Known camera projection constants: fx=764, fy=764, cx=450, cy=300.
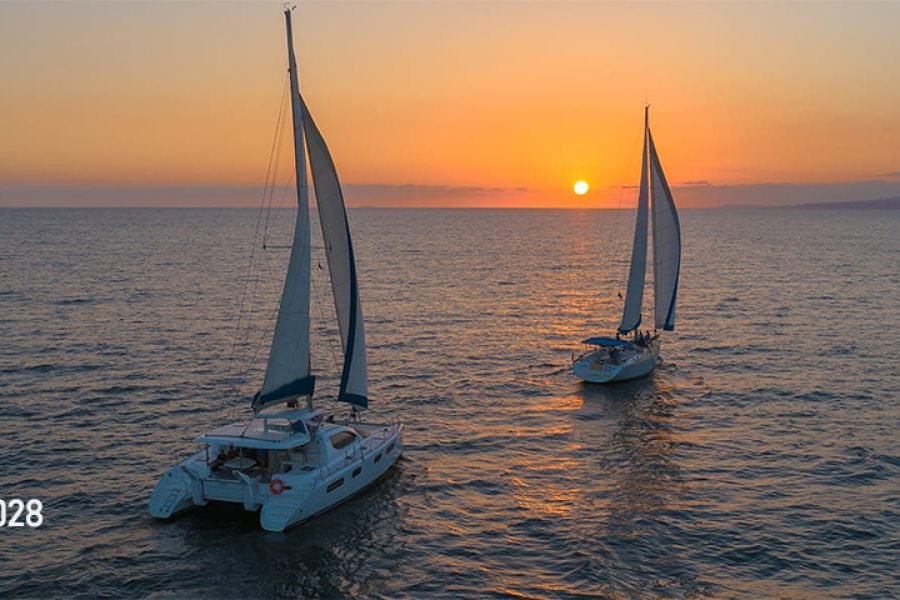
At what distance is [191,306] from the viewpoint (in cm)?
7219

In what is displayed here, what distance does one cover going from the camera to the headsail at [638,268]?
4991 cm

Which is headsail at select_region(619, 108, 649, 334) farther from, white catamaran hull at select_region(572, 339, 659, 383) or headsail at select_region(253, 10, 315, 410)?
headsail at select_region(253, 10, 315, 410)

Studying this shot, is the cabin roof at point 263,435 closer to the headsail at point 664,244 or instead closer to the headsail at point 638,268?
the headsail at point 638,268

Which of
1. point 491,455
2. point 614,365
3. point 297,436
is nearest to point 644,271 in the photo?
point 614,365

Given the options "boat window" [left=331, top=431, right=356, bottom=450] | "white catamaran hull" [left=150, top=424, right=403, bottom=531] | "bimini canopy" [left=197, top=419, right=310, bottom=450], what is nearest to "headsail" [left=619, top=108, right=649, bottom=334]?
"boat window" [left=331, top=431, right=356, bottom=450]

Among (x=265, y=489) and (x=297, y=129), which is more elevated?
(x=297, y=129)

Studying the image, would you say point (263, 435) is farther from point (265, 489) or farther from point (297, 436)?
point (265, 489)

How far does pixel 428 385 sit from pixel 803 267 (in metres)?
95.0

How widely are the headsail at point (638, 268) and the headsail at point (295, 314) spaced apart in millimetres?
26773

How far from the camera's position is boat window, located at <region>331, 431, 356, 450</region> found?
94.2 feet

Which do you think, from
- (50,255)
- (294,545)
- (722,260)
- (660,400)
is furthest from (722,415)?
(50,255)

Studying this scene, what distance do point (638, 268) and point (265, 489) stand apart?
1287 inches

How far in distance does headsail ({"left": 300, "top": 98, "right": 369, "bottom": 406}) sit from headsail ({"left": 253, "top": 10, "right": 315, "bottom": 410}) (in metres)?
0.86

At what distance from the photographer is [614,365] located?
45.7m
